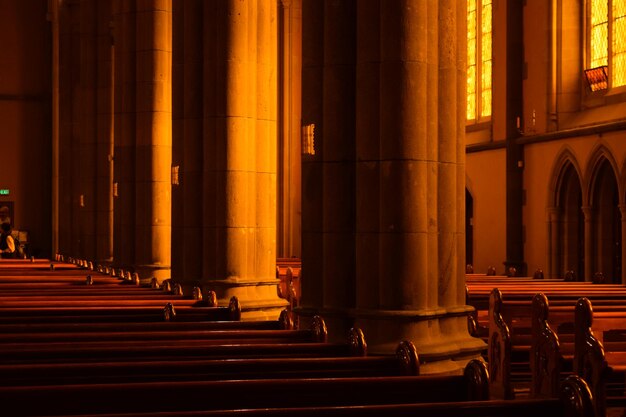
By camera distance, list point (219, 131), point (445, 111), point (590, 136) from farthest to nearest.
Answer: point (590, 136) → point (219, 131) → point (445, 111)

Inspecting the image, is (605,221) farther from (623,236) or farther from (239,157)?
(239,157)

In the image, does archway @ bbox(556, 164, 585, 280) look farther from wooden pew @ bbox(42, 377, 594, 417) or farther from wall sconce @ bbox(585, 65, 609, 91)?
wooden pew @ bbox(42, 377, 594, 417)

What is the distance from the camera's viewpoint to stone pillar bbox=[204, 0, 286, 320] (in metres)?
12.7

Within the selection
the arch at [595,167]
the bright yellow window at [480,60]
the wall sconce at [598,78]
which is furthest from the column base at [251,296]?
the bright yellow window at [480,60]

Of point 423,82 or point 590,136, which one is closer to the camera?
point 423,82

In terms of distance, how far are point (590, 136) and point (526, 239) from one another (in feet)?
10.4

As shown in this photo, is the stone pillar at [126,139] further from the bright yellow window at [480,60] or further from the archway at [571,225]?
the bright yellow window at [480,60]

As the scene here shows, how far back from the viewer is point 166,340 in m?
7.68

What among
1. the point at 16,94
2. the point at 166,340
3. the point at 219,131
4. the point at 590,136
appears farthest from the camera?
the point at 16,94

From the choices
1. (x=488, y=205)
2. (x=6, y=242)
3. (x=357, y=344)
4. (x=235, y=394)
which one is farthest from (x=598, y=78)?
(x=6, y=242)

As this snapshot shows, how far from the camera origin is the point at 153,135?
680 inches

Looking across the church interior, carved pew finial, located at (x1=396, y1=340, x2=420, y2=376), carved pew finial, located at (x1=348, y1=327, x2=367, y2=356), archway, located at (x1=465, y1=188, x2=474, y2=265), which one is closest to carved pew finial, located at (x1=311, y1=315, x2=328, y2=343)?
the church interior

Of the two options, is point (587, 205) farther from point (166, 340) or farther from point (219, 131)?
point (166, 340)

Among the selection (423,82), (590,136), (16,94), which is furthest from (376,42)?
(16,94)
